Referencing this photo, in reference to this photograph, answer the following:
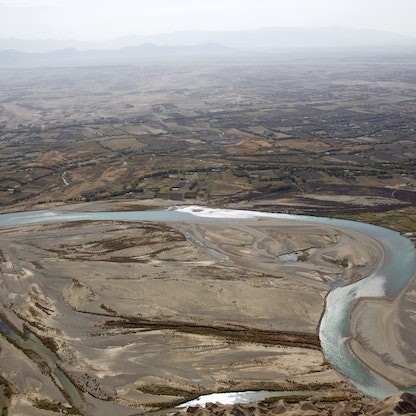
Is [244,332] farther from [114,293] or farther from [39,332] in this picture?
[39,332]

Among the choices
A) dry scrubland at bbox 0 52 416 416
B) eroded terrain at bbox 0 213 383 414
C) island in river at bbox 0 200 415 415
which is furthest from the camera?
dry scrubland at bbox 0 52 416 416

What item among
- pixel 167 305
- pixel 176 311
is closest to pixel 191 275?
pixel 167 305

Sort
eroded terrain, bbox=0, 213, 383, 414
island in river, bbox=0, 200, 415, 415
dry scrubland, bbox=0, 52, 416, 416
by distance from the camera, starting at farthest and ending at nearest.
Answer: dry scrubland, bbox=0, 52, 416, 416, eroded terrain, bbox=0, 213, 383, 414, island in river, bbox=0, 200, 415, 415

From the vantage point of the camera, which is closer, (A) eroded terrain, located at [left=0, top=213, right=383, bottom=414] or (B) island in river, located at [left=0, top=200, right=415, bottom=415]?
(B) island in river, located at [left=0, top=200, right=415, bottom=415]

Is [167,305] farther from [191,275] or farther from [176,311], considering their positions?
[191,275]

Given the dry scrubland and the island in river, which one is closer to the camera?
the island in river

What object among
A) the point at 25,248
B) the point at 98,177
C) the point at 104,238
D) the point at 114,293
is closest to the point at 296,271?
the point at 114,293
